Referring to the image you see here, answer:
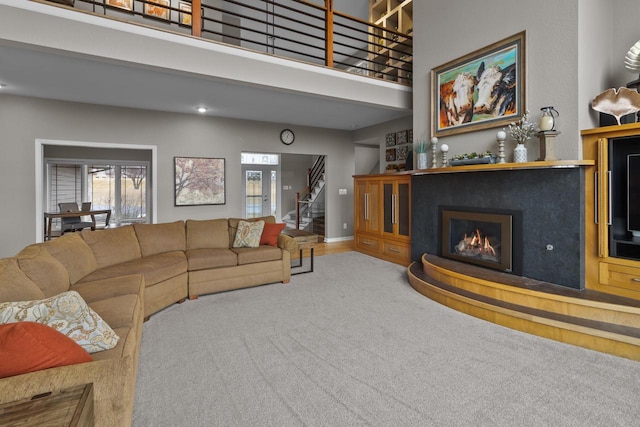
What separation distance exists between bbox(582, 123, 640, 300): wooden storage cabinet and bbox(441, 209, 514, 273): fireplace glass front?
0.68 m

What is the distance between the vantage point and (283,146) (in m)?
6.89

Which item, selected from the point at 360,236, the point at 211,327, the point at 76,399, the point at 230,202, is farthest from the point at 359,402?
the point at 230,202

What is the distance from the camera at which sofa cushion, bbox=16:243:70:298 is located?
2.14 metres

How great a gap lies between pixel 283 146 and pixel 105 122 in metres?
3.22

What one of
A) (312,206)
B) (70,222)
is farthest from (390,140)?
(70,222)

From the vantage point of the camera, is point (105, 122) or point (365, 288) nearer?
point (365, 288)

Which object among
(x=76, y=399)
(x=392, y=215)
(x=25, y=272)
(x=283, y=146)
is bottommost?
(x=76, y=399)

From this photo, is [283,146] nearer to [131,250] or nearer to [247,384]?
[131,250]

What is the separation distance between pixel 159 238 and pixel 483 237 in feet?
13.4

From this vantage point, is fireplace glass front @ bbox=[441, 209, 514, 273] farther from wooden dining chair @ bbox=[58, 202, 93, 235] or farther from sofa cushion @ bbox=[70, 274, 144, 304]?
wooden dining chair @ bbox=[58, 202, 93, 235]

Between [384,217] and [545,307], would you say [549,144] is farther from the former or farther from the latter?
[384,217]

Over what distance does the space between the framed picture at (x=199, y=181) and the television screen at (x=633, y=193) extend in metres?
5.83

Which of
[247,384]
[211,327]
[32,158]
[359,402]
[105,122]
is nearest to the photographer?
[359,402]

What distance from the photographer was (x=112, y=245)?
3.56 metres
